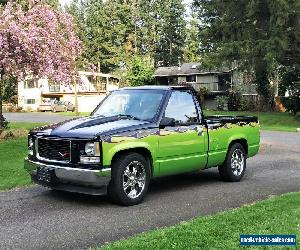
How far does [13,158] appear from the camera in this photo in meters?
13.7

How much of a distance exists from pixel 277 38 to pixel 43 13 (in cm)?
1540

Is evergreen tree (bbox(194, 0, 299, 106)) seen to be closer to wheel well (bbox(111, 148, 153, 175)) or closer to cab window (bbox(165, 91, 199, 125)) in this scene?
cab window (bbox(165, 91, 199, 125))

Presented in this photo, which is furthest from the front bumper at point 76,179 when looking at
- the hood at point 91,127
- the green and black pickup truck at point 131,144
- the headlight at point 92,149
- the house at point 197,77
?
the house at point 197,77

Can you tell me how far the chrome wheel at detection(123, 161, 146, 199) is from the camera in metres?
8.19

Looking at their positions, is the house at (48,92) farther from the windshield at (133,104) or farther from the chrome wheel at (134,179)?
the chrome wheel at (134,179)

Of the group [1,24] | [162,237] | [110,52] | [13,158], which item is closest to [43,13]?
[1,24]

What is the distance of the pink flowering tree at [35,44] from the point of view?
1941 cm

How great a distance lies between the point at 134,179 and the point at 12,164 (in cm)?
535

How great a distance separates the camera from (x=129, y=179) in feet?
27.0

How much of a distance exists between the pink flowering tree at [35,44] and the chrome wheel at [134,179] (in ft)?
41.0

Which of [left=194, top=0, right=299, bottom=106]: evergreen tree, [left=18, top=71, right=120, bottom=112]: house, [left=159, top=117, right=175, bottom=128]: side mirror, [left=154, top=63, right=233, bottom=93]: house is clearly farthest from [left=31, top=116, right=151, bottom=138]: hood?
[left=18, top=71, right=120, bottom=112]: house

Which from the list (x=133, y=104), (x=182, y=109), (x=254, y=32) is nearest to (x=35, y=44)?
(x=133, y=104)

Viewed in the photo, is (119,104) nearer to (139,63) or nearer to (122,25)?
(139,63)

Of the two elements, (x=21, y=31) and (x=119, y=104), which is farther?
(x=21, y=31)
